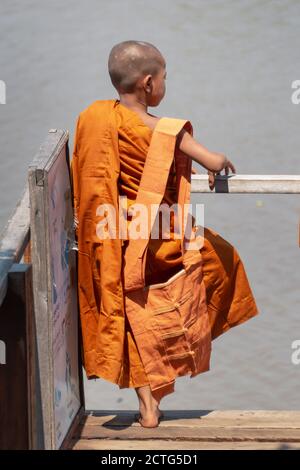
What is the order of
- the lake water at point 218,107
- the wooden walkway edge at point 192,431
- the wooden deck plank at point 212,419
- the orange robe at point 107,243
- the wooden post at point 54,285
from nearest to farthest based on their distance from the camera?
the wooden post at point 54,285, the orange robe at point 107,243, the wooden walkway edge at point 192,431, the wooden deck plank at point 212,419, the lake water at point 218,107

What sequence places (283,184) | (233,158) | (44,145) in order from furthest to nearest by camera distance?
(233,158) → (283,184) → (44,145)

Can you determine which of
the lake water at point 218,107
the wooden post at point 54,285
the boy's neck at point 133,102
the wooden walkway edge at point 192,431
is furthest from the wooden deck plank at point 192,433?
the lake water at point 218,107

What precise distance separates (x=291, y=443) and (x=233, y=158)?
230 inches

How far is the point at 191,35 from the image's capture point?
11898 mm

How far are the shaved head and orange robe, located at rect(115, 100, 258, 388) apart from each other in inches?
3.1

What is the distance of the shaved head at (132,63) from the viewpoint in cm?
428

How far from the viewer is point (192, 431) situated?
4.44m

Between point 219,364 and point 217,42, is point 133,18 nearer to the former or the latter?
point 217,42

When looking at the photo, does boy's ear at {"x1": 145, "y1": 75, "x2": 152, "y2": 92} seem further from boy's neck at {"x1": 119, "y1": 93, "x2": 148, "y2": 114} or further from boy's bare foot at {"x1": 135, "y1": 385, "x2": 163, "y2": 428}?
boy's bare foot at {"x1": 135, "y1": 385, "x2": 163, "y2": 428}

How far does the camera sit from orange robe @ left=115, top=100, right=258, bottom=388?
4223 mm

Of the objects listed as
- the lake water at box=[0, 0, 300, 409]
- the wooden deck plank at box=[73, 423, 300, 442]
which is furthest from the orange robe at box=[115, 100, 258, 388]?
the lake water at box=[0, 0, 300, 409]

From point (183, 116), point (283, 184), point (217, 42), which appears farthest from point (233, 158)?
point (283, 184)

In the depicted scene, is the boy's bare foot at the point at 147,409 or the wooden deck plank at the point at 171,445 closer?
the wooden deck plank at the point at 171,445

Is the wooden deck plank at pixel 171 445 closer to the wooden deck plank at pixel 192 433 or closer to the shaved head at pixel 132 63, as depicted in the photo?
the wooden deck plank at pixel 192 433
